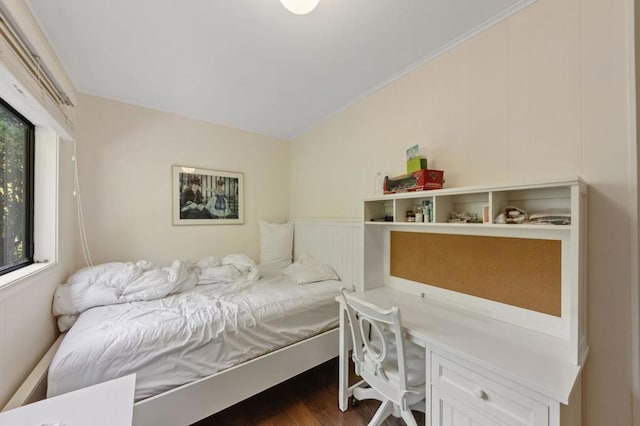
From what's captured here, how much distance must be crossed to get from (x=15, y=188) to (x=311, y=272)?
2.18 meters

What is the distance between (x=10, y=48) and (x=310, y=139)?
7.84 feet

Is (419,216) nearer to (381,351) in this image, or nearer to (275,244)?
(381,351)

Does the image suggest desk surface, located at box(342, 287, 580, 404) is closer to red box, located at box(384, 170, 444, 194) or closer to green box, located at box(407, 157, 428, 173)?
red box, located at box(384, 170, 444, 194)

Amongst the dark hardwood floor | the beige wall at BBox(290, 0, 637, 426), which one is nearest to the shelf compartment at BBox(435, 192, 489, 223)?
the beige wall at BBox(290, 0, 637, 426)

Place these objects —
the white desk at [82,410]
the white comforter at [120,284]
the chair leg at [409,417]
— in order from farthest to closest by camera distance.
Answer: the white comforter at [120,284]
the chair leg at [409,417]
the white desk at [82,410]

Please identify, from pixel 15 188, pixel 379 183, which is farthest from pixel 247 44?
pixel 15 188

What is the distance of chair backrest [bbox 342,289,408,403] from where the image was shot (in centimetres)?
123

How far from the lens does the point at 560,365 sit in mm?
941

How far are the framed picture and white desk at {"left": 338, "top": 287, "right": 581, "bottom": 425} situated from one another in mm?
2355

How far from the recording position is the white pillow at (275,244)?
10.0 feet

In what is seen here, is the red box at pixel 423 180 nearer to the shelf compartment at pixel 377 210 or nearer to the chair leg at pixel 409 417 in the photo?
the shelf compartment at pixel 377 210

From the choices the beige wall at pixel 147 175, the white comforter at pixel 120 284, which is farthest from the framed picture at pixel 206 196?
the white comforter at pixel 120 284

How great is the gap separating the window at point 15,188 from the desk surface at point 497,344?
2.31 m

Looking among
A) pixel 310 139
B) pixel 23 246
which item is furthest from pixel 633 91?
pixel 23 246
